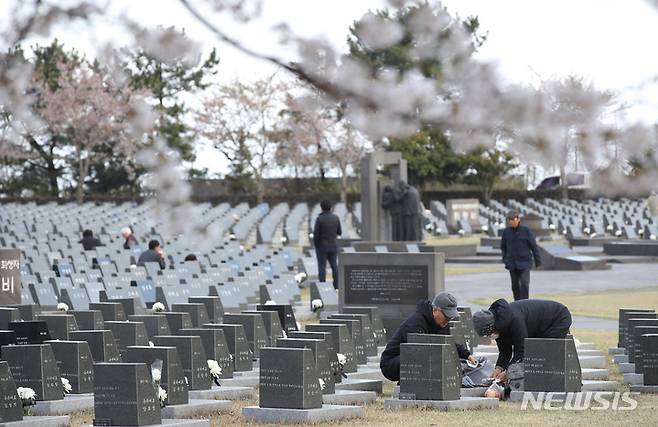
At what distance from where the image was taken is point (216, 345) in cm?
1524

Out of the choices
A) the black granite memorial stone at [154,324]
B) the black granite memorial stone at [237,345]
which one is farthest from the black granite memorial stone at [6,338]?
the black granite memorial stone at [154,324]

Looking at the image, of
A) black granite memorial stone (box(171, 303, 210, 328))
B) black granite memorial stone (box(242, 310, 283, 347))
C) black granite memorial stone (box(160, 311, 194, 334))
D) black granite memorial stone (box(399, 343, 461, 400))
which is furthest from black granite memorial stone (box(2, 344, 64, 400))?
black granite memorial stone (box(171, 303, 210, 328))

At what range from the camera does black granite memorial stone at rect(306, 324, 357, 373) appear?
616 inches

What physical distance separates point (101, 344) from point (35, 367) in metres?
1.93

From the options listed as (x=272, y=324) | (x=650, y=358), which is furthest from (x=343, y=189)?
(x=650, y=358)

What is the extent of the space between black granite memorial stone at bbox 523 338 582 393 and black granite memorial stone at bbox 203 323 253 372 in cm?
352

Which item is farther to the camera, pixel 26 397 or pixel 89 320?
pixel 89 320

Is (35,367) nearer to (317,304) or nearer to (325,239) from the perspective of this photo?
(317,304)

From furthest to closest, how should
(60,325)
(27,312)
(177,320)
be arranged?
(27,312)
(177,320)
(60,325)

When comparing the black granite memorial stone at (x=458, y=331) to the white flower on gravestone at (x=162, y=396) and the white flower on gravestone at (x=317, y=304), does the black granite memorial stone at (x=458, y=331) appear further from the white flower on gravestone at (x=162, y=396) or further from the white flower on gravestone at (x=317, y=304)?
the white flower on gravestone at (x=317, y=304)

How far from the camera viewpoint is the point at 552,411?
13109mm

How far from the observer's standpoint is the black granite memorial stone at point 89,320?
17.7 metres

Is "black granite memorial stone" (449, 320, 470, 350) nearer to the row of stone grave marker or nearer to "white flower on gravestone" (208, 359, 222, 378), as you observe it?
the row of stone grave marker

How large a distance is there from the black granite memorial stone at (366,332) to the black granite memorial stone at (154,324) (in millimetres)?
1882
